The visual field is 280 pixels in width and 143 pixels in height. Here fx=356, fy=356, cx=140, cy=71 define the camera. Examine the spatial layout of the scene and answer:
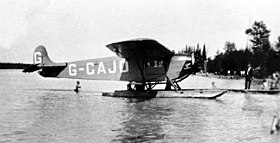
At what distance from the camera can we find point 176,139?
25.1ft

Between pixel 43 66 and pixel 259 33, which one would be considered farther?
pixel 259 33

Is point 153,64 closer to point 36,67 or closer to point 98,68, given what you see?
point 98,68

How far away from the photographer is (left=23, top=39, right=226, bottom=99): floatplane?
17.6 meters

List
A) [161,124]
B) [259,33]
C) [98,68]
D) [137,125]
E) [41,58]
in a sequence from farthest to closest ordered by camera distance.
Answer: [259,33] → [41,58] → [98,68] → [161,124] → [137,125]

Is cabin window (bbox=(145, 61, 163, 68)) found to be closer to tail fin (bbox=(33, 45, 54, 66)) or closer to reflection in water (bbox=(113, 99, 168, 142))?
reflection in water (bbox=(113, 99, 168, 142))

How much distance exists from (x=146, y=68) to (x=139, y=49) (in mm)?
1211

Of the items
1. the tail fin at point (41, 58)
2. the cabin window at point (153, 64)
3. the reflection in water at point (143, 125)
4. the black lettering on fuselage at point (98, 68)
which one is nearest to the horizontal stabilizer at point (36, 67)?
the tail fin at point (41, 58)

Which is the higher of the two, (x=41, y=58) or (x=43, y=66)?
(x=41, y=58)

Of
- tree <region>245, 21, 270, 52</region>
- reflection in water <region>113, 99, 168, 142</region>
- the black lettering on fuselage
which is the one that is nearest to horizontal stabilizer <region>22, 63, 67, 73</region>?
the black lettering on fuselage

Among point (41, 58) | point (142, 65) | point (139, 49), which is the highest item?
point (139, 49)

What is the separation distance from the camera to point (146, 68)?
18734mm

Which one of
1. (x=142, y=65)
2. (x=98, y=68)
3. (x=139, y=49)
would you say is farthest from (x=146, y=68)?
(x=98, y=68)

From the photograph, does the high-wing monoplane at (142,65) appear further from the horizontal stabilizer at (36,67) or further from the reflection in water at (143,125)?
the reflection in water at (143,125)

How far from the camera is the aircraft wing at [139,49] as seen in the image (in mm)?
17031
